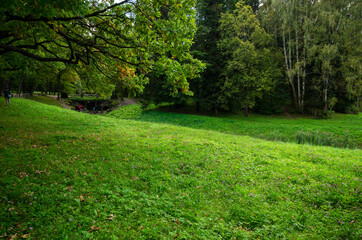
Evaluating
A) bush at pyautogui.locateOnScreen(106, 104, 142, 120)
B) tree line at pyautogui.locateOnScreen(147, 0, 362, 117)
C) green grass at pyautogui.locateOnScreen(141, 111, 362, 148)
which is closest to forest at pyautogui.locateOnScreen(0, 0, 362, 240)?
green grass at pyautogui.locateOnScreen(141, 111, 362, 148)

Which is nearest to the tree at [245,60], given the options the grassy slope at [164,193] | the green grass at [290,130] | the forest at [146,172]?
the green grass at [290,130]

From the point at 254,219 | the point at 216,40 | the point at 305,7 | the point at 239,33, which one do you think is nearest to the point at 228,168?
the point at 254,219

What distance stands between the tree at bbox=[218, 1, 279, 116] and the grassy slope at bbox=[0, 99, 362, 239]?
16042mm

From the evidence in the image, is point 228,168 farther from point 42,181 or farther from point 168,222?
point 42,181

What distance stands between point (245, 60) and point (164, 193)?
22.3m

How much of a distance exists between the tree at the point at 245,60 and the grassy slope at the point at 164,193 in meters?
16.0

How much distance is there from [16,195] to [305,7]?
3581cm

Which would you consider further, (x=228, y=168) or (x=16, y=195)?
(x=228, y=168)

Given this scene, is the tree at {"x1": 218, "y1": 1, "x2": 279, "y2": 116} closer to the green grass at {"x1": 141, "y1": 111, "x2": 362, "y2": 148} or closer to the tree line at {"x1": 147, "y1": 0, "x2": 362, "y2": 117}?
the tree line at {"x1": 147, "y1": 0, "x2": 362, "y2": 117}

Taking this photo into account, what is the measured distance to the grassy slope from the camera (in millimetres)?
3768

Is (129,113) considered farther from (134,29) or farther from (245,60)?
(134,29)

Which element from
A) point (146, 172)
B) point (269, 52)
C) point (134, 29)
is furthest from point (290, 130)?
point (134, 29)

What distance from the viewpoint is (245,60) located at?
23.1m

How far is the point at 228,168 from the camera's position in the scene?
7.32 meters
